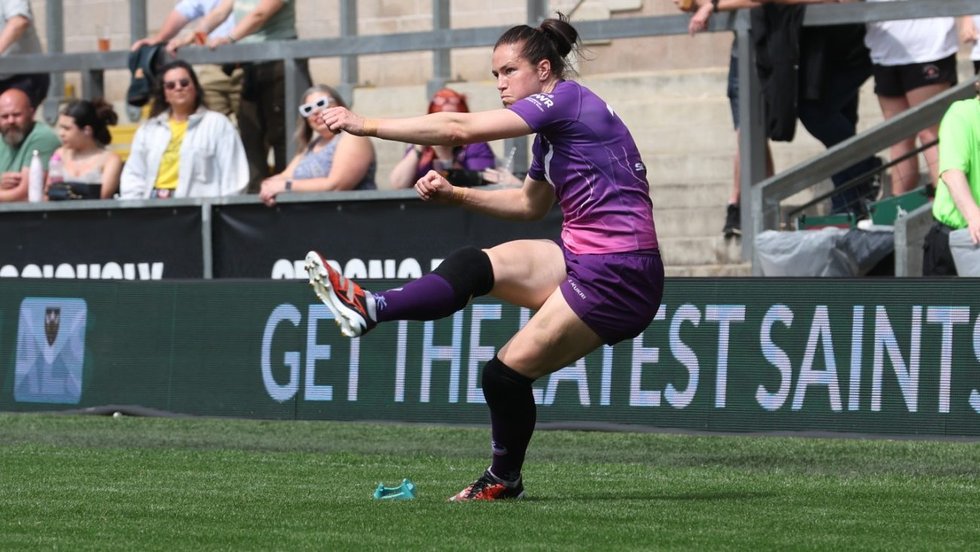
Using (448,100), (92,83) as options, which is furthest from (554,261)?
(92,83)

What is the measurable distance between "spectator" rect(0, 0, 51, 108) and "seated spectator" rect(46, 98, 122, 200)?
1.23 m

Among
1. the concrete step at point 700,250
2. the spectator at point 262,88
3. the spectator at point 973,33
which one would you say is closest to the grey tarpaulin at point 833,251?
the concrete step at point 700,250

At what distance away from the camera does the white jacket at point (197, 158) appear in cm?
1389

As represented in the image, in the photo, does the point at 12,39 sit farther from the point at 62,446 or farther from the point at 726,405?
the point at 726,405

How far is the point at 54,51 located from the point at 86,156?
5.20ft

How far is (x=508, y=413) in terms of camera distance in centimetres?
737

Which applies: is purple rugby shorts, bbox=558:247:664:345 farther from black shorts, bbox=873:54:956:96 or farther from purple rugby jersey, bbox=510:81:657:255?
black shorts, bbox=873:54:956:96

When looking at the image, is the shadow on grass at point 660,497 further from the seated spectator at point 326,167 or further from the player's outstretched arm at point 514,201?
the seated spectator at point 326,167

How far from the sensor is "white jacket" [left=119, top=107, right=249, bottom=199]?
45.6 feet

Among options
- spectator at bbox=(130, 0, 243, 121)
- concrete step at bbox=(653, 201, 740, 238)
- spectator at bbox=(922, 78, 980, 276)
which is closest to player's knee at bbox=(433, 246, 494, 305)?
spectator at bbox=(922, 78, 980, 276)

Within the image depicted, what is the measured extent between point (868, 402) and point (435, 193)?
4.00 metres

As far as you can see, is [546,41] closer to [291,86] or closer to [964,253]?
[964,253]

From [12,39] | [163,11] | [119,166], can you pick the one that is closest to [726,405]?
[119,166]

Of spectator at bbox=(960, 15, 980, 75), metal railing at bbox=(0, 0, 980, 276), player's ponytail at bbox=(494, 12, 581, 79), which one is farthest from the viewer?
spectator at bbox=(960, 15, 980, 75)
